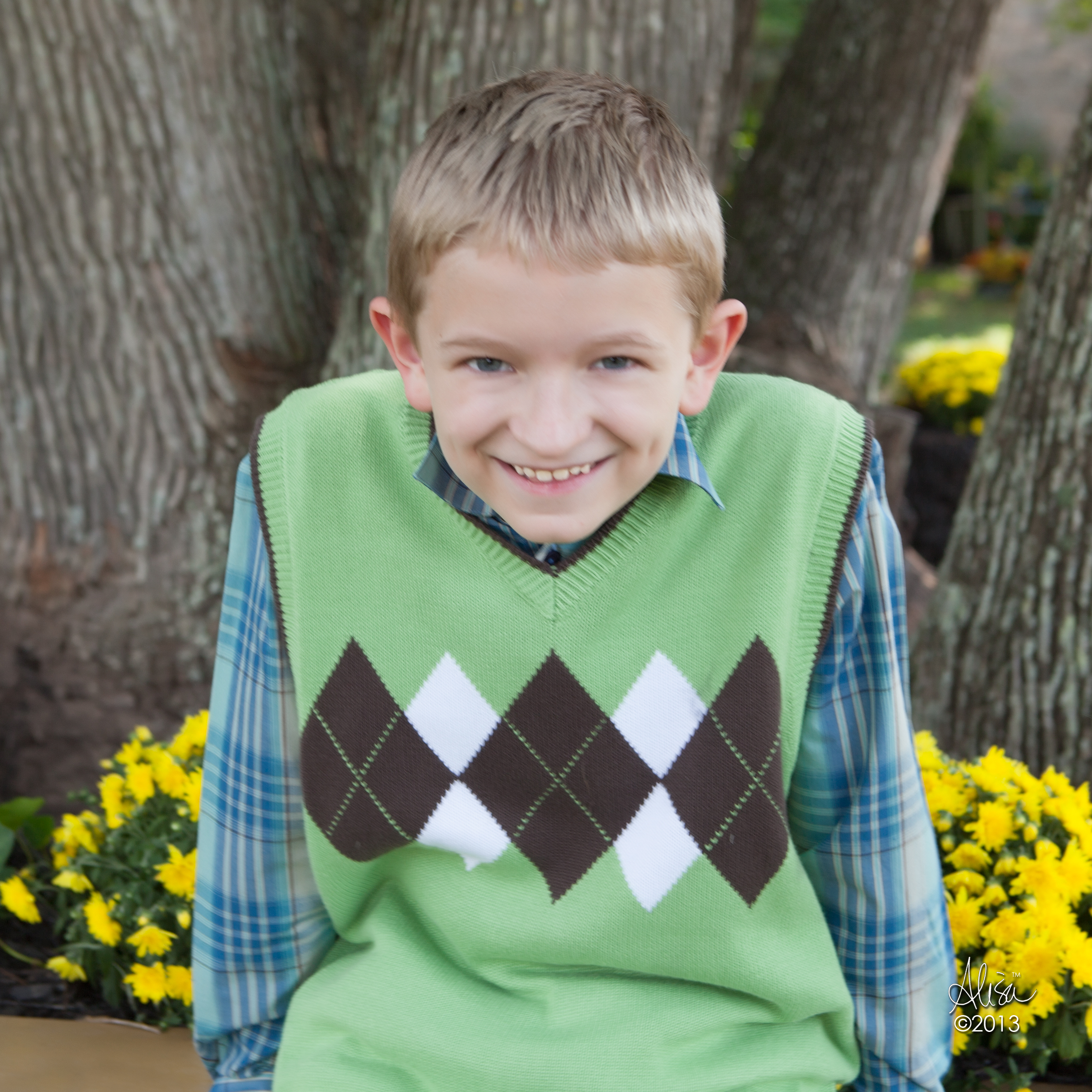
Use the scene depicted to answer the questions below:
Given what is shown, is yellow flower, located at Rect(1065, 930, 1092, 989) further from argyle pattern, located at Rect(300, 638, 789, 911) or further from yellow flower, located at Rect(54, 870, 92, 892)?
yellow flower, located at Rect(54, 870, 92, 892)

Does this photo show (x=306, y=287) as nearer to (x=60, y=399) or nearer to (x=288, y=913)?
(x=60, y=399)

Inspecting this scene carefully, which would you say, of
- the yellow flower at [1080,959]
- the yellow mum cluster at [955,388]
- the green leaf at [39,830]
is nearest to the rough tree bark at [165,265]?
the green leaf at [39,830]

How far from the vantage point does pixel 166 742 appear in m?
2.99

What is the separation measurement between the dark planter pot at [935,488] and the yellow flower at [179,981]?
443cm

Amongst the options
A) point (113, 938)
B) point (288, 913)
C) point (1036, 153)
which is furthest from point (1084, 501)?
point (1036, 153)

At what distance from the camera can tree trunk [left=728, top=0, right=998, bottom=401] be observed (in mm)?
4047

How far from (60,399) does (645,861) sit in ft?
6.93

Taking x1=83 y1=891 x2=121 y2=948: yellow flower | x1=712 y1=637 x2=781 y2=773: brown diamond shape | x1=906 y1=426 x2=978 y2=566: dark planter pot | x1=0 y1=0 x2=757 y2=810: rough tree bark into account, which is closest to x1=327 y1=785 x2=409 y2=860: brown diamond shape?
x1=712 y1=637 x2=781 y2=773: brown diamond shape

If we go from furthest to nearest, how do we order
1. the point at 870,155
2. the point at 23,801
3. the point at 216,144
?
the point at 870,155 < the point at 216,144 < the point at 23,801

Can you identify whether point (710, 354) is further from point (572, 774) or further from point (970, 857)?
point (970, 857)

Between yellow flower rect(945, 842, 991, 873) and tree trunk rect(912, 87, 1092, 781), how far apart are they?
31.1 inches

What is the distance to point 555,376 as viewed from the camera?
128cm

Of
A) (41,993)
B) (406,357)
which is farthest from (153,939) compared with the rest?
(406,357)

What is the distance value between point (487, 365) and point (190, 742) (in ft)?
4.20
